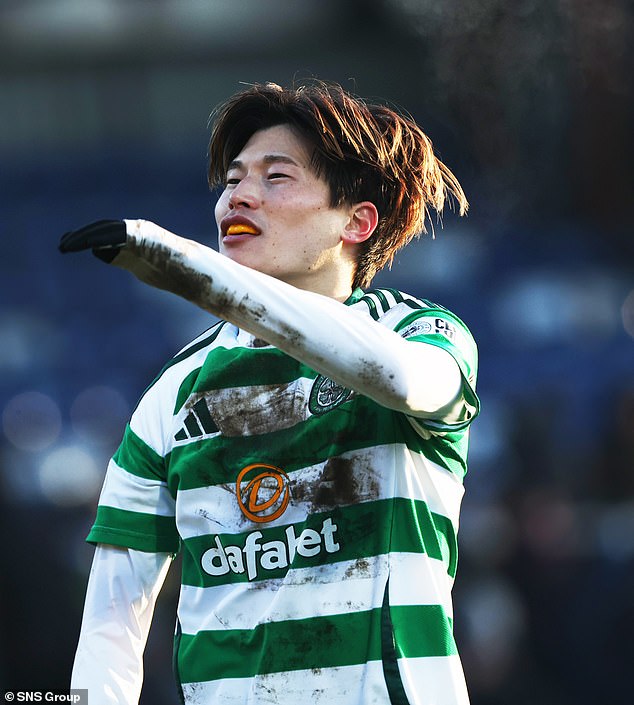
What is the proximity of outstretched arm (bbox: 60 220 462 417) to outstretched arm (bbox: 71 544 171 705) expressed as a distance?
2.24ft

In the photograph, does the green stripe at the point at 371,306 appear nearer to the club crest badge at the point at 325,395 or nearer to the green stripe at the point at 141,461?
the club crest badge at the point at 325,395

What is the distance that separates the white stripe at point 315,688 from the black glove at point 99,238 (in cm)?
78

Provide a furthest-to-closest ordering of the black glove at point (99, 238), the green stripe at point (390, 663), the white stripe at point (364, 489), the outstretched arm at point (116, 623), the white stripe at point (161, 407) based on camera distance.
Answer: the white stripe at point (161, 407)
the outstretched arm at point (116, 623)
the white stripe at point (364, 489)
the green stripe at point (390, 663)
the black glove at point (99, 238)

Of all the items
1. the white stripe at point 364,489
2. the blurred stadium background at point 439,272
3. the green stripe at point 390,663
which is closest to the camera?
the green stripe at point 390,663

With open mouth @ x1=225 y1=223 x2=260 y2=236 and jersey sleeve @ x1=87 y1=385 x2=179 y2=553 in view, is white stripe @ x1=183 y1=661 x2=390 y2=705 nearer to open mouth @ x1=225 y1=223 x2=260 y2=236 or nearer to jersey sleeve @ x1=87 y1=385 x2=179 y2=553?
jersey sleeve @ x1=87 y1=385 x2=179 y2=553

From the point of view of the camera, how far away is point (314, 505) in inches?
74.1

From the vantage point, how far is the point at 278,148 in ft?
7.30

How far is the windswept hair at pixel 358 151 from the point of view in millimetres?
2238

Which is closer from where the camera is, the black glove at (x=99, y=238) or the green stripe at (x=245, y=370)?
the black glove at (x=99, y=238)

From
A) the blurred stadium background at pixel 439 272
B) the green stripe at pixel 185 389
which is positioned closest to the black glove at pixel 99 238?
the green stripe at pixel 185 389

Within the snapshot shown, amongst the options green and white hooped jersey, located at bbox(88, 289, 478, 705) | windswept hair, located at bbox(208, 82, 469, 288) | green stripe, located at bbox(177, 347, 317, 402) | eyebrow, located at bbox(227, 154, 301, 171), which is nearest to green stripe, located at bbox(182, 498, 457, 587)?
green and white hooped jersey, located at bbox(88, 289, 478, 705)

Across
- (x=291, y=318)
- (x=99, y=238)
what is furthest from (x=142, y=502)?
(x=99, y=238)

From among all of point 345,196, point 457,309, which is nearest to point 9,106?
point 457,309

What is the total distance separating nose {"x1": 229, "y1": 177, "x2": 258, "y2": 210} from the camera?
6.90ft
